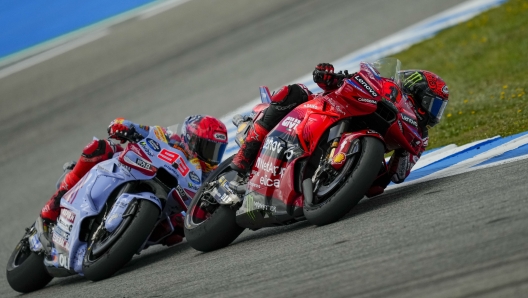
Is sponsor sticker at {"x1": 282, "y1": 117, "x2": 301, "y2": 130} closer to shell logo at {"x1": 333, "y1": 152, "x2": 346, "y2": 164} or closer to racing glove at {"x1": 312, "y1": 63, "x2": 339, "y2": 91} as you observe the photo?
racing glove at {"x1": 312, "y1": 63, "x2": 339, "y2": 91}

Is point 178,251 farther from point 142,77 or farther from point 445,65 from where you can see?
point 142,77

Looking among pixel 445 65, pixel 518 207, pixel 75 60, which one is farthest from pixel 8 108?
pixel 518 207

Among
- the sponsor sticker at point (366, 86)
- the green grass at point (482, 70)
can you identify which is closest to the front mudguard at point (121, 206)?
the sponsor sticker at point (366, 86)

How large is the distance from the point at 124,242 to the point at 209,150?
1.38 m

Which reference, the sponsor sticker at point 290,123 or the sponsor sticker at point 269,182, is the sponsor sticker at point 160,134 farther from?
the sponsor sticker at point 290,123

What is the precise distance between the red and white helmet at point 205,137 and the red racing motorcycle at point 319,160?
2.14ft

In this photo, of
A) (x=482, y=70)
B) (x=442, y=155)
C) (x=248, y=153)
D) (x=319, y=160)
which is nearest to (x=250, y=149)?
(x=248, y=153)

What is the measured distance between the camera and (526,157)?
616 centimetres

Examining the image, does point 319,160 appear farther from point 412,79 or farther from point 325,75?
point 412,79

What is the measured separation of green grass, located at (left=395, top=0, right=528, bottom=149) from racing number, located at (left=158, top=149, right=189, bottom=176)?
2.94 metres

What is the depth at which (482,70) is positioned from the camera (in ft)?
38.4

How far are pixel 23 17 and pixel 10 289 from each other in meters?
11.4

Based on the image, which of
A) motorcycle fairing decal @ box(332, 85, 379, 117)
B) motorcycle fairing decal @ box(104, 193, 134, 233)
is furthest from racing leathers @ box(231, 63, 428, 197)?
motorcycle fairing decal @ box(104, 193, 134, 233)

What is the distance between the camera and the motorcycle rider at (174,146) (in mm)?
7230
